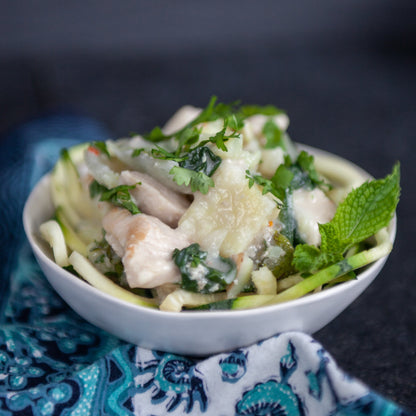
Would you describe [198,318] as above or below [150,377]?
above

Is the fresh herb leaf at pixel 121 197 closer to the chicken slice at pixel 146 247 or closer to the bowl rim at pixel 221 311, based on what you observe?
the chicken slice at pixel 146 247

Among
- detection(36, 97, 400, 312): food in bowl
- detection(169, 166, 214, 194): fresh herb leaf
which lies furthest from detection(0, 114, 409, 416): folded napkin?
detection(169, 166, 214, 194): fresh herb leaf

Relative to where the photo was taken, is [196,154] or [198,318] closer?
[198,318]

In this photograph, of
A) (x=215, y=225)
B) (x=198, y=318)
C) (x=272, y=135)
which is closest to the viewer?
(x=198, y=318)

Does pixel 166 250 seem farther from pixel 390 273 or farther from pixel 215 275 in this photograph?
pixel 390 273

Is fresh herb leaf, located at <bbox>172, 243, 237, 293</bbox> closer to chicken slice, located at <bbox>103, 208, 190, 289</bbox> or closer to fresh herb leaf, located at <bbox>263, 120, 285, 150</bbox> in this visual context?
chicken slice, located at <bbox>103, 208, 190, 289</bbox>

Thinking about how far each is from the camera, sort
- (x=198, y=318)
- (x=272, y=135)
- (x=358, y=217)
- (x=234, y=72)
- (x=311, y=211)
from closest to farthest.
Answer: (x=198, y=318) < (x=358, y=217) < (x=311, y=211) < (x=272, y=135) < (x=234, y=72)

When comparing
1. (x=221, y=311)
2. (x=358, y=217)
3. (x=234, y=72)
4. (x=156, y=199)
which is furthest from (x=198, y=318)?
(x=234, y=72)

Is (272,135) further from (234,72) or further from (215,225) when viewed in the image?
(234,72)
